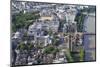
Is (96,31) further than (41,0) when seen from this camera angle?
Yes

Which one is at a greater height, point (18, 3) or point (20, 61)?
point (18, 3)

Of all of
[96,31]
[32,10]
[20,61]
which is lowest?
[20,61]

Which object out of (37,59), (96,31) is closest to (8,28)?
(37,59)

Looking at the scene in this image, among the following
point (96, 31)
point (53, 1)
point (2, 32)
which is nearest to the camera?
point (2, 32)

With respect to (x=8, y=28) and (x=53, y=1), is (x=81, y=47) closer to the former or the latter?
(x=53, y=1)

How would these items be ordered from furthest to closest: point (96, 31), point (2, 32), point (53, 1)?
1. point (96, 31)
2. point (53, 1)
3. point (2, 32)

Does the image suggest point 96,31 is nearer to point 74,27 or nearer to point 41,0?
point 74,27
